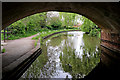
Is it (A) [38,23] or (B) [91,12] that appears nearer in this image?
(B) [91,12]

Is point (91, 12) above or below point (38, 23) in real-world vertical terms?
below

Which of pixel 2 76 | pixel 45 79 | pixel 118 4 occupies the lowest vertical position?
pixel 45 79

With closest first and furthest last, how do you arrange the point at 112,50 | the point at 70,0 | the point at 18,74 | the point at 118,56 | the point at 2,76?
the point at 2,76 < the point at 70,0 < the point at 18,74 < the point at 118,56 < the point at 112,50

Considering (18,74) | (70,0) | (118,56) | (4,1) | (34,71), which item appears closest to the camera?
(4,1)

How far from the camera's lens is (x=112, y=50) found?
267 inches

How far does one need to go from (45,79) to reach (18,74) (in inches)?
42.9

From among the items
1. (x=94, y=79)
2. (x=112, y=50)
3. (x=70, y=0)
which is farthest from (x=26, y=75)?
(x=112, y=50)

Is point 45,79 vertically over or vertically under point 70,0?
under

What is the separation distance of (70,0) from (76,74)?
291 centimetres

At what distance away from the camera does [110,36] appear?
708 centimetres

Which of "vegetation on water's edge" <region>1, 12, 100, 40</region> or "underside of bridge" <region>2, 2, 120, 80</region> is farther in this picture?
"vegetation on water's edge" <region>1, 12, 100, 40</region>

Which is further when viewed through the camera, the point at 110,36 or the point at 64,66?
the point at 110,36

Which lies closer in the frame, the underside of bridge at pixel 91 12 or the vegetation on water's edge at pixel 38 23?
the underside of bridge at pixel 91 12

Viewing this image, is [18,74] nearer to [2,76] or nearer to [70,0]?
[2,76]
